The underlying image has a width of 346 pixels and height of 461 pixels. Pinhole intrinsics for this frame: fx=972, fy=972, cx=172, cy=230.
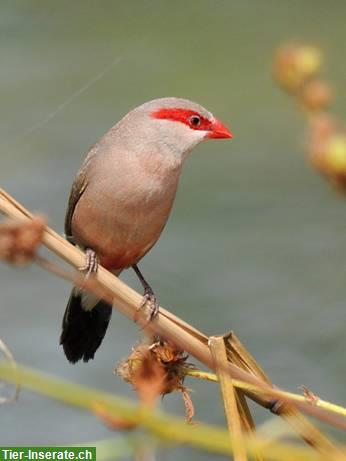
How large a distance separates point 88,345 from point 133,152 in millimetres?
650

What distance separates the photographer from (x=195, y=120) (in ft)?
9.23

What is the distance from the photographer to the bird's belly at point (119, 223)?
2.56 meters

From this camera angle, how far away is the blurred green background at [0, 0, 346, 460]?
379cm

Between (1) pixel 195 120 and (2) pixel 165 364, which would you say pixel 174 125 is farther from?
(2) pixel 165 364

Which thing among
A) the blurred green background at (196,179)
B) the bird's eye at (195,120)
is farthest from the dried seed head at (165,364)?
the blurred green background at (196,179)

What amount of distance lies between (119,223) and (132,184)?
12 cm

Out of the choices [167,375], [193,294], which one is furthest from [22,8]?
[167,375]

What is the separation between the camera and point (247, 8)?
418 cm

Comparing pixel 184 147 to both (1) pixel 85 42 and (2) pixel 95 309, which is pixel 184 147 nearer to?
(2) pixel 95 309

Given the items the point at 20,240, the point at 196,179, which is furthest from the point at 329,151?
the point at 196,179

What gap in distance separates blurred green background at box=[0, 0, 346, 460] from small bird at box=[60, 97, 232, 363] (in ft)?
3.24

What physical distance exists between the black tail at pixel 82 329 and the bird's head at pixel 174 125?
1.89 ft

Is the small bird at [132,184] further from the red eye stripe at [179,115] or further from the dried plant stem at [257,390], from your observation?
the dried plant stem at [257,390]

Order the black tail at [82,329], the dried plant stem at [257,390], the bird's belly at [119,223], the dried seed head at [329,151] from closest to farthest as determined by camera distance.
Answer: the dried seed head at [329,151] < the dried plant stem at [257,390] < the bird's belly at [119,223] < the black tail at [82,329]
